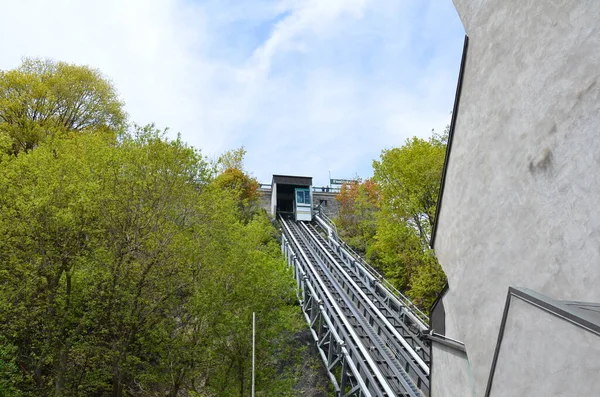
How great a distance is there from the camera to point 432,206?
1708 cm

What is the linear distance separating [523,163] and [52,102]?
25.1m

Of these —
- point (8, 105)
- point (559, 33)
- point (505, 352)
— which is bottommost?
point (505, 352)

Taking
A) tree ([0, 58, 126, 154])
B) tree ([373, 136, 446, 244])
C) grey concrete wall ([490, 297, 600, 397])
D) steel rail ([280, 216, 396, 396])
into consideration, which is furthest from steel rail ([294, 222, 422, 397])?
tree ([0, 58, 126, 154])

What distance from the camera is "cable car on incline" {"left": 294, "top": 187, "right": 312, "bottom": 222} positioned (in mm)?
32156

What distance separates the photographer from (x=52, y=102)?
22.3 m

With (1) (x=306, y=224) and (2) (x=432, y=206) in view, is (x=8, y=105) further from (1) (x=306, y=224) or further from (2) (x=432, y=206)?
(2) (x=432, y=206)

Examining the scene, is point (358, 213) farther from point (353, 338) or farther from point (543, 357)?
point (543, 357)

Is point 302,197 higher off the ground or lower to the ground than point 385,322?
higher

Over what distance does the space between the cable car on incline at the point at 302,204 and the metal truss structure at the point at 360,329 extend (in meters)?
10.8

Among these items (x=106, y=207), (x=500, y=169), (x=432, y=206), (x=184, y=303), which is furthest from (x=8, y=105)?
(x=500, y=169)

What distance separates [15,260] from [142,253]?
2467mm

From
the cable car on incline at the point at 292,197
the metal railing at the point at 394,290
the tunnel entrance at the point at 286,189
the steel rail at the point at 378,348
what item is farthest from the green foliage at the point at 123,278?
the tunnel entrance at the point at 286,189

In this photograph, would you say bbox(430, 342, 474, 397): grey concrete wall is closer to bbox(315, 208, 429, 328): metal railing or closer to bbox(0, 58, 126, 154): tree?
bbox(315, 208, 429, 328): metal railing

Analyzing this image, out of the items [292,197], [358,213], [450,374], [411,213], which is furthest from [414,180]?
[292,197]
